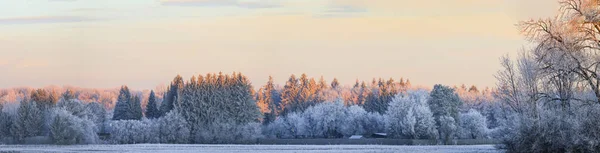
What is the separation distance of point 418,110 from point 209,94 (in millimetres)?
33383

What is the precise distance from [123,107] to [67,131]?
42426 millimetres

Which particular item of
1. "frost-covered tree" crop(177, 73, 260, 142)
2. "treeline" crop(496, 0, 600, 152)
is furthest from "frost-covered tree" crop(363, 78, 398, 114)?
"treeline" crop(496, 0, 600, 152)

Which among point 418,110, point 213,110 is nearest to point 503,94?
point 418,110

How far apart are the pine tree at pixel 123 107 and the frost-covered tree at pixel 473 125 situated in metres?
58.2

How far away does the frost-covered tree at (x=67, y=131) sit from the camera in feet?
354

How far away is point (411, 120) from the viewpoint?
355 feet

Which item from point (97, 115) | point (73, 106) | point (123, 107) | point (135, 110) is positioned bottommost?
point (97, 115)

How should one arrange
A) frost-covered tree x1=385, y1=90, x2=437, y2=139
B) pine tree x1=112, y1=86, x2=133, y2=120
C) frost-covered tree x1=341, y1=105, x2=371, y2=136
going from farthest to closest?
pine tree x1=112, y1=86, x2=133, y2=120, frost-covered tree x1=341, y1=105, x2=371, y2=136, frost-covered tree x1=385, y1=90, x2=437, y2=139

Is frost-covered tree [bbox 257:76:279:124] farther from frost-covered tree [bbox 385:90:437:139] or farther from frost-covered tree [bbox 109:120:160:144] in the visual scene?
frost-covered tree [bbox 385:90:437:139]

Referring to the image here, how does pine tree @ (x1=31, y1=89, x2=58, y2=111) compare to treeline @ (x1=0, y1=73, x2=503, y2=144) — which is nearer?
treeline @ (x1=0, y1=73, x2=503, y2=144)

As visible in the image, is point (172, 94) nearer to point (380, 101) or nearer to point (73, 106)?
point (73, 106)

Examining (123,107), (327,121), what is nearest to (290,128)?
(327,121)

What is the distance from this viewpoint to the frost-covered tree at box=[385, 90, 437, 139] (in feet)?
355

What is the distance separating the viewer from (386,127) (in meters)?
115
